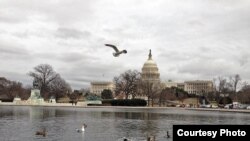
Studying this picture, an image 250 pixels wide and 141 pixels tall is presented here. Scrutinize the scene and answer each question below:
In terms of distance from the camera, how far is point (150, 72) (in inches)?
7372

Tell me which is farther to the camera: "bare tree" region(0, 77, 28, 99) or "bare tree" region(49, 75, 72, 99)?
"bare tree" region(0, 77, 28, 99)

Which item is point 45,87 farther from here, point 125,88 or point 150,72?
point 150,72

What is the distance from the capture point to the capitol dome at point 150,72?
185 m

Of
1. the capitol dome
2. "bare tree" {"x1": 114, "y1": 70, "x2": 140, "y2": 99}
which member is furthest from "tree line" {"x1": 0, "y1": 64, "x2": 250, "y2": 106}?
the capitol dome

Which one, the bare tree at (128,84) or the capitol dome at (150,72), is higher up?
the capitol dome at (150,72)

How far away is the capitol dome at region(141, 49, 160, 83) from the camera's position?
607ft

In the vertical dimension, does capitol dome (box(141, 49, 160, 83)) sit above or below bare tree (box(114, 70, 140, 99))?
above

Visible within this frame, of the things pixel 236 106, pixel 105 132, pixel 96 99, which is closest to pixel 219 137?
pixel 105 132

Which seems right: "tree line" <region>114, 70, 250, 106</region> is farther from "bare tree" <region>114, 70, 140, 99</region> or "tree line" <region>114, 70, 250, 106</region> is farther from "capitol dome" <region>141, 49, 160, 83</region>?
"capitol dome" <region>141, 49, 160, 83</region>

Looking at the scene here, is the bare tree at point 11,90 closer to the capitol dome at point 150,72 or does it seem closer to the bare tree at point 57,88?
the bare tree at point 57,88

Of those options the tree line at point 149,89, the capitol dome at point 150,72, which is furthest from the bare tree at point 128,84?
the capitol dome at point 150,72

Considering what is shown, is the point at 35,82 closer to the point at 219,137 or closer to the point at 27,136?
the point at 27,136

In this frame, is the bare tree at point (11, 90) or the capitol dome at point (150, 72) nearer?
the bare tree at point (11, 90)

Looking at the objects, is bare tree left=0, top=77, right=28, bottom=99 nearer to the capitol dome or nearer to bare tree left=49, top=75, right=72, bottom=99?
bare tree left=49, top=75, right=72, bottom=99
